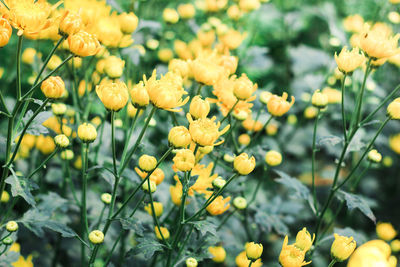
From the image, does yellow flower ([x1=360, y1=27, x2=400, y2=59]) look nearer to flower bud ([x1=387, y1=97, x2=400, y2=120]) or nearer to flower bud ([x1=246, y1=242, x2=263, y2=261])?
flower bud ([x1=387, y1=97, x2=400, y2=120])

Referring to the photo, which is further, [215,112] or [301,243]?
[215,112]

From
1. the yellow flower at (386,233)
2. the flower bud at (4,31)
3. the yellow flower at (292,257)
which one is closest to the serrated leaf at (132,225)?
the yellow flower at (292,257)

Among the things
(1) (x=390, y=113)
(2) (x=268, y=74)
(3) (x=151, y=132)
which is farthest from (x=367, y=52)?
(2) (x=268, y=74)

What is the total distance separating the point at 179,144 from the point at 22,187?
0.65 m

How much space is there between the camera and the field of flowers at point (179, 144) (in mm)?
1632

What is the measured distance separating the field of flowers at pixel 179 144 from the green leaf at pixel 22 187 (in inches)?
0.4

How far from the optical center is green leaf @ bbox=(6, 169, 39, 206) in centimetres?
163

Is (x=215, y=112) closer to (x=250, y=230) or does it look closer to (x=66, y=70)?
(x=250, y=230)

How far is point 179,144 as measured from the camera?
5.09ft

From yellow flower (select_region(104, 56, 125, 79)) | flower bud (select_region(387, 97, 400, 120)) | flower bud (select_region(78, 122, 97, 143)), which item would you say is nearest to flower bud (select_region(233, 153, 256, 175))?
flower bud (select_region(78, 122, 97, 143))

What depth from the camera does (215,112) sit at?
2877 mm

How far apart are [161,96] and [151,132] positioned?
1273 mm

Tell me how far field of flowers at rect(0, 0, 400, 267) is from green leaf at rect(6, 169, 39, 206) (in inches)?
0.4

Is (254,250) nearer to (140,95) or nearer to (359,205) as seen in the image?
(359,205)
